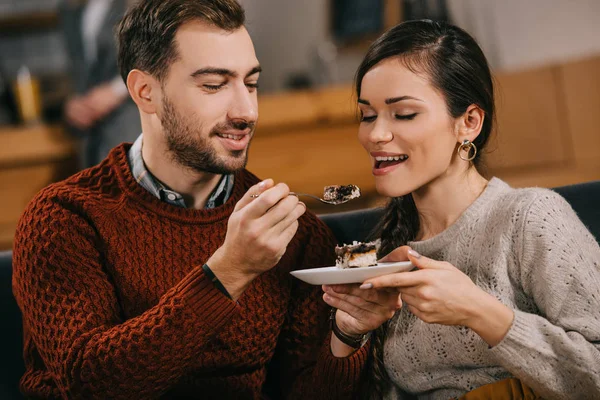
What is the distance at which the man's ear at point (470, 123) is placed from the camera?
1.68 meters

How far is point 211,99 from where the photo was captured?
5.62 ft

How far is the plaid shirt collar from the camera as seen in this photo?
69.7 inches

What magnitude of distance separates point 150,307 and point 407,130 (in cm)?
66

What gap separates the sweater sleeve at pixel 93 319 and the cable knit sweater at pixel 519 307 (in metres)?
0.44

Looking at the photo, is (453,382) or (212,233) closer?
(453,382)

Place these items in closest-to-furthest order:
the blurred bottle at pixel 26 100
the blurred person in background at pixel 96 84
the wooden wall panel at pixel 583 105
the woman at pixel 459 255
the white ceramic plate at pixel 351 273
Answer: the white ceramic plate at pixel 351 273
the woman at pixel 459 255
the blurred person in background at pixel 96 84
the wooden wall panel at pixel 583 105
the blurred bottle at pixel 26 100

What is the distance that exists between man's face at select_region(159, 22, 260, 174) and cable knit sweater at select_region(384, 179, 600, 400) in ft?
1.50

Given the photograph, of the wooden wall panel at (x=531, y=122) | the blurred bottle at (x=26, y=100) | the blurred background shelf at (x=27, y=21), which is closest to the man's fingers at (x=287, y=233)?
the wooden wall panel at (x=531, y=122)

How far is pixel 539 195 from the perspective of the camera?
61.5 inches

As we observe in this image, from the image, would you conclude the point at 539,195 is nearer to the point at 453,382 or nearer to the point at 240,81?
the point at 453,382

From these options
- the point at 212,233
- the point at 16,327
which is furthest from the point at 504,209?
the point at 16,327

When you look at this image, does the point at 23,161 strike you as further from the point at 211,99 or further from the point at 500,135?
the point at 211,99

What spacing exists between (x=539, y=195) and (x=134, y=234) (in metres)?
0.85

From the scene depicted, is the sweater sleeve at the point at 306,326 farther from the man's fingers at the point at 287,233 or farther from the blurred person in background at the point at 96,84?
the blurred person in background at the point at 96,84
